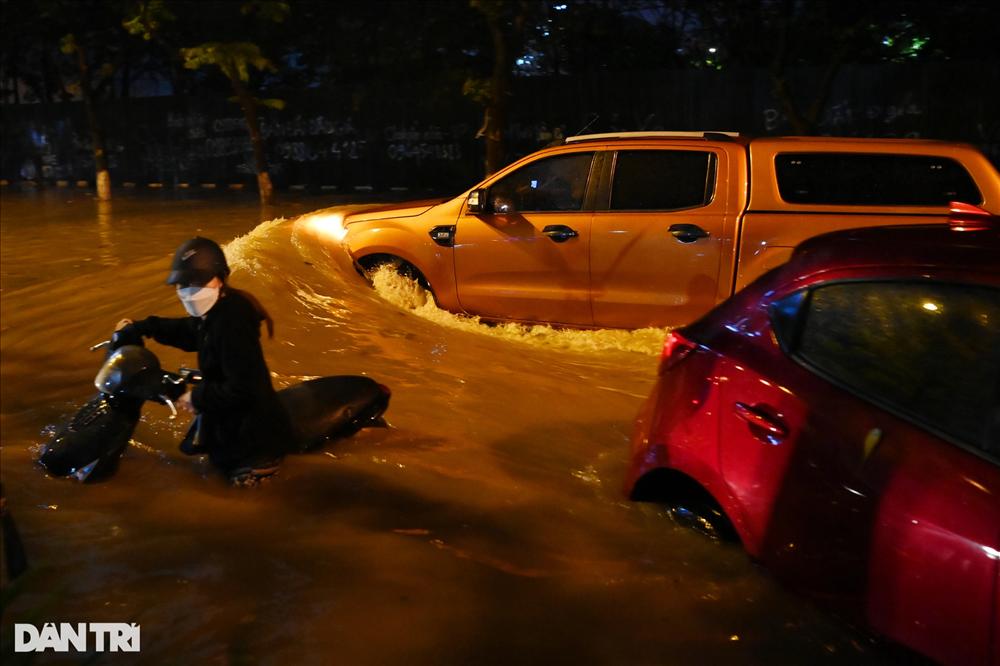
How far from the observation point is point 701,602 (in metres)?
3.44

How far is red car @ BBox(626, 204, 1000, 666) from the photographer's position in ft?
8.19

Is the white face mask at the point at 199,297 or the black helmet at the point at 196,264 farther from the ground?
the black helmet at the point at 196,264

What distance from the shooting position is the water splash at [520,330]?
7.16m

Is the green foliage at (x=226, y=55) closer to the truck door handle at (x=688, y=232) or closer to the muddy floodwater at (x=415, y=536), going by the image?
the muddy floodwater at (x=415, y=536)

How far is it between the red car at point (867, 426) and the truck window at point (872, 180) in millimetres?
3188

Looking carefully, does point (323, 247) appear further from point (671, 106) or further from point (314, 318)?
point (671, 106)

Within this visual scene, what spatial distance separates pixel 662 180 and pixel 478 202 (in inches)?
58.8

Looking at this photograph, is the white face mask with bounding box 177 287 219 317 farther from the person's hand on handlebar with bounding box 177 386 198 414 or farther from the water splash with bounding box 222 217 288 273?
the water splash with bounding box 222 217 288 273

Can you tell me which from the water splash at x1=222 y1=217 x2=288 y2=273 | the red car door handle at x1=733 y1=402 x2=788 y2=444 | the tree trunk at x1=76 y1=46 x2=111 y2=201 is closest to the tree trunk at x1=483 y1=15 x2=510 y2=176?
the water splash at x1=222 y1=217 x2=288 y2=273

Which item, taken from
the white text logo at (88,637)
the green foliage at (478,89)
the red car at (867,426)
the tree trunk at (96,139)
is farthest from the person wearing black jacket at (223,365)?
the tree trunk at (96,139)

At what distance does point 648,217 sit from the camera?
6.95 m

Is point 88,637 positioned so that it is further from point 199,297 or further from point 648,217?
point 648,217

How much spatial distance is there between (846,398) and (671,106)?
54.9 ft

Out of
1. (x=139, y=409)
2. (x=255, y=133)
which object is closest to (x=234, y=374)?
(x=139, y=409)
